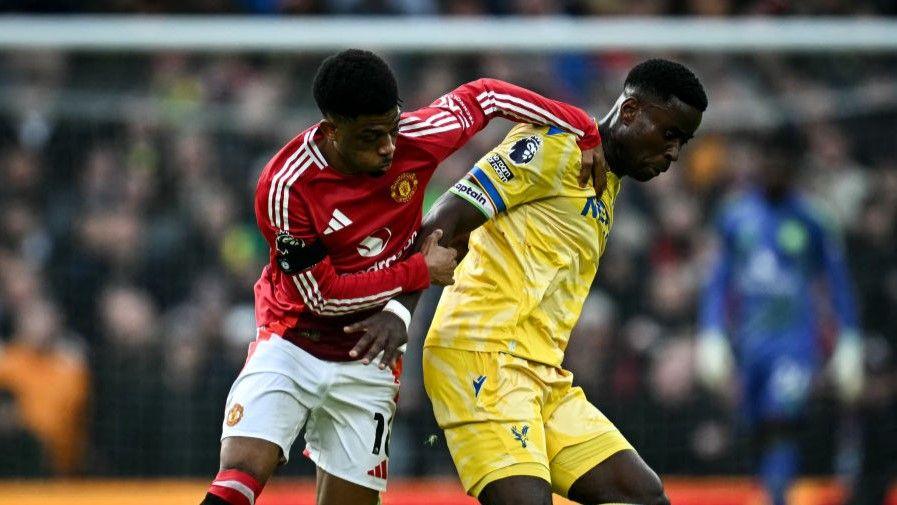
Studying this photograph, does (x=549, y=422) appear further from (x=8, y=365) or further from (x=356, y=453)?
(x=8, y=365)

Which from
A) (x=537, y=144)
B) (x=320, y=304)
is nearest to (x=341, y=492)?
(x=320, y=304)

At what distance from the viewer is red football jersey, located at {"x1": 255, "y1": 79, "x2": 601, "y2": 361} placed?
4.86 metres

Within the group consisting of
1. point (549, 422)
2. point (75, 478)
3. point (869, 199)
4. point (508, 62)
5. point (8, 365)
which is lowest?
point (75, 478)

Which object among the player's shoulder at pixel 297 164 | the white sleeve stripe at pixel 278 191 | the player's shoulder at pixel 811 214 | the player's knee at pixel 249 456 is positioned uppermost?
the player's shoulder at pixel 297 164

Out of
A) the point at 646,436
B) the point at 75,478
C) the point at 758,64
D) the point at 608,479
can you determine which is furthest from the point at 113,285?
the point at 608,479

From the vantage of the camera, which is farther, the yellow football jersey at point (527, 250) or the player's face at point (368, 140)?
the yellow football jersey at point (527, 250)

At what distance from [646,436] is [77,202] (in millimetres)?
4182

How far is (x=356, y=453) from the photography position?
17.0ft

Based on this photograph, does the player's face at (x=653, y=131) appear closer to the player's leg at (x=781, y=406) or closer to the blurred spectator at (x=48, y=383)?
the player's leg at (x=781, y=406)

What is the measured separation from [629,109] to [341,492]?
177cm

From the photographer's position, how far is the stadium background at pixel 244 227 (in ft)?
30.7

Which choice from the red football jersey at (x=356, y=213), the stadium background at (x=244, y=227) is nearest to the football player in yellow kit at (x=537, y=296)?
the red football jersey at (x=356, y=213)

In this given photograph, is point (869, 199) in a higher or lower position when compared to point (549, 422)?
higher

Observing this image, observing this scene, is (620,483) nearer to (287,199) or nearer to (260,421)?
(260,421)
